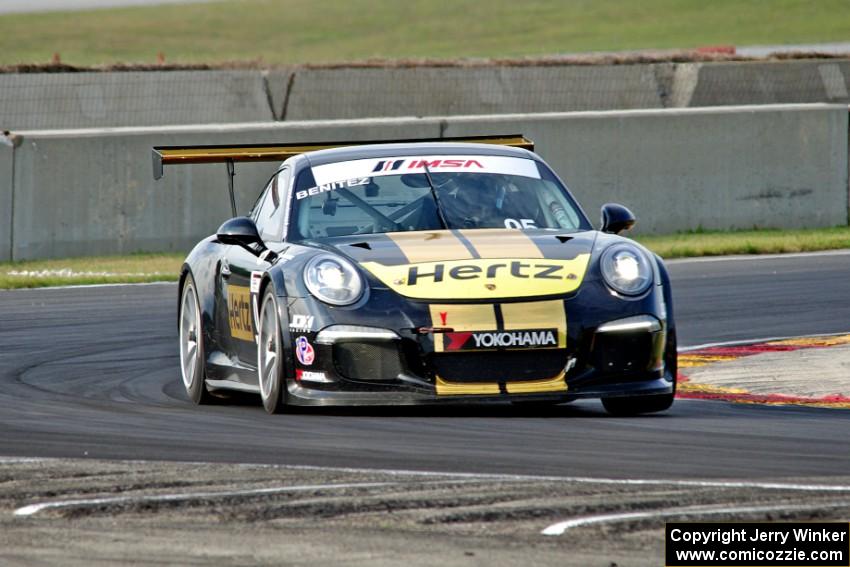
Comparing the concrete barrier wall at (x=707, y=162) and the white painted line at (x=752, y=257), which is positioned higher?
the concrete barrier wall at (x=707, y=162)

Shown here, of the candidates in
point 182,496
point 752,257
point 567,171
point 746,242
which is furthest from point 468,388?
point 567,171

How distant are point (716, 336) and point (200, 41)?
1733 inches

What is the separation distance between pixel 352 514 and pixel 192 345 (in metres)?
4.75

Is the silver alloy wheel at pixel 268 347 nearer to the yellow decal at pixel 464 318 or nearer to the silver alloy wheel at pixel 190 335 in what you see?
the yellow decal at pixel 464 318

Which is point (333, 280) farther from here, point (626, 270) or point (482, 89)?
point (482, 89)

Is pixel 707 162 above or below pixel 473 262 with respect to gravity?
below

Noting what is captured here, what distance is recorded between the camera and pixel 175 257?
1905 centimetres

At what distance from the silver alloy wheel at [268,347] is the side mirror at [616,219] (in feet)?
5.87

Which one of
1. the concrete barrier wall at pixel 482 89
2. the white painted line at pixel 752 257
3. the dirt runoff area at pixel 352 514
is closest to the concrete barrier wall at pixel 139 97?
the concrete barrier wall at pixel 482 89

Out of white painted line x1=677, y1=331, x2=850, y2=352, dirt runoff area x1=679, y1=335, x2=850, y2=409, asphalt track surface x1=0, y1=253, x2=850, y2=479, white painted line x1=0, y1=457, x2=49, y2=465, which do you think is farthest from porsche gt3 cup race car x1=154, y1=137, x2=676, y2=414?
white painted line x1=677, y1=331, x2=850, y2=352

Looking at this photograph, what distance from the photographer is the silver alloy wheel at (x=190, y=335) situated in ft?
33.3

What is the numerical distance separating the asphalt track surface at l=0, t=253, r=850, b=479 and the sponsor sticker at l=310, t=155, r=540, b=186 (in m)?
1.26

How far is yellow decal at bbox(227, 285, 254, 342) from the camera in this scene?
9.27 metres

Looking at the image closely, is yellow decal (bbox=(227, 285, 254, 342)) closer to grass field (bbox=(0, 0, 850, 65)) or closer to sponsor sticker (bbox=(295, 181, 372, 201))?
sponsor sticker (bbox=(295, 181, 372, 201))
